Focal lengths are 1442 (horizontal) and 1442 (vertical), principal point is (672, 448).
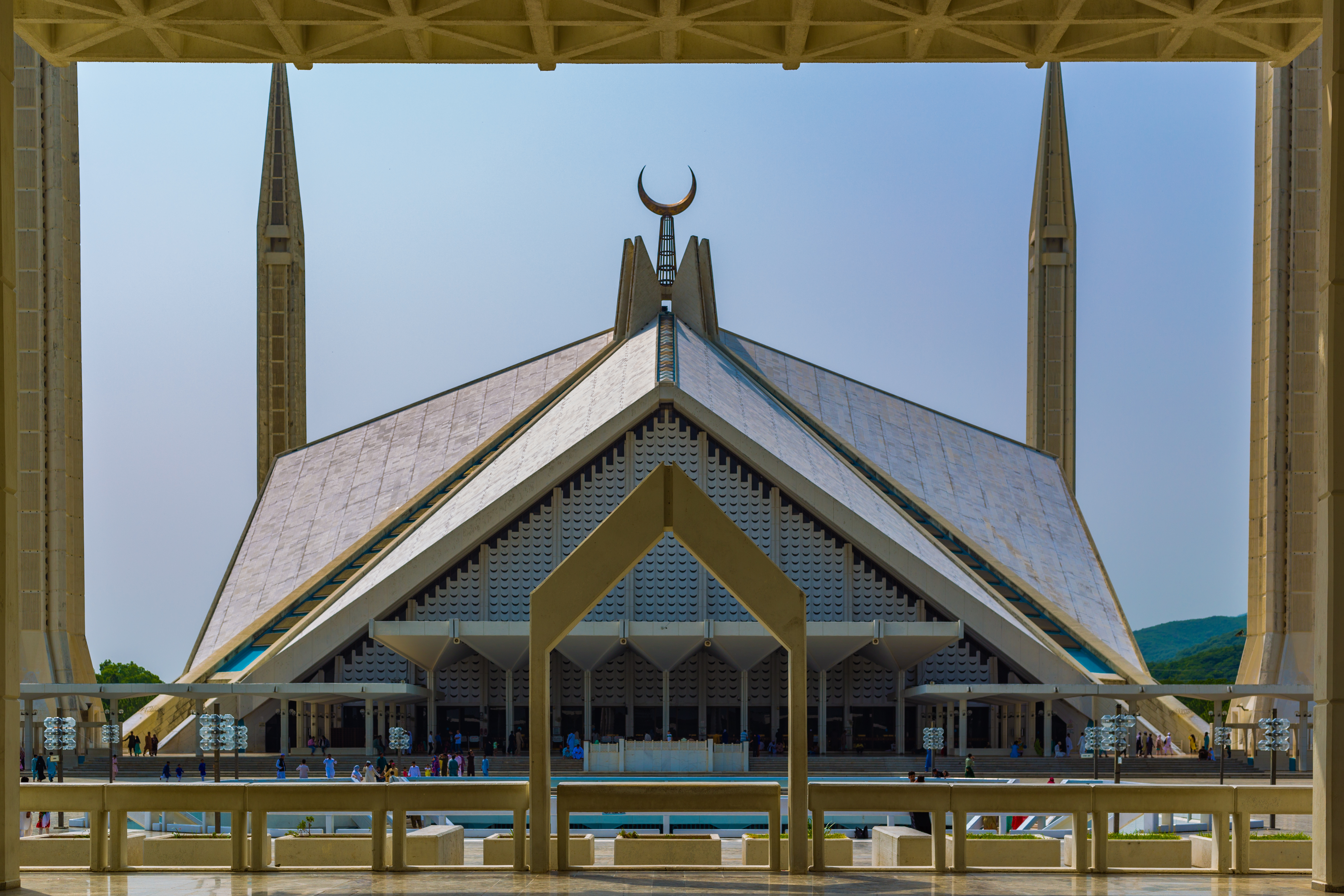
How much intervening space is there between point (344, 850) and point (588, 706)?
2223cm

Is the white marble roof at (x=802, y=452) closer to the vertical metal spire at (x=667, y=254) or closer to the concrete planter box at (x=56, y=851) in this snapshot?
the vertical metal spire at (x=667, y=254)

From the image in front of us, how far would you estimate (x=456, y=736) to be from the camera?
3241cm

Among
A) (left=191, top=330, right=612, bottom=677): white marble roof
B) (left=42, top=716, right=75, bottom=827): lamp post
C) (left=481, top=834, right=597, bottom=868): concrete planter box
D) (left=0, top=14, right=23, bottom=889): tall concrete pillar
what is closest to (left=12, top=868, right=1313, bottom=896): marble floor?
(left=0, top=14, right=23, bottom=889): tall concrete pillar

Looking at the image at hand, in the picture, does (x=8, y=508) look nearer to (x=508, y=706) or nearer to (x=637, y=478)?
(x=508, y=706)

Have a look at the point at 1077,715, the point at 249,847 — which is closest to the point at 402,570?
the point at 1077,715

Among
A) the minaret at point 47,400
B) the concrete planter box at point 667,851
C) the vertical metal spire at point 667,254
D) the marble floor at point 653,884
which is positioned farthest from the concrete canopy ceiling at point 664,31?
the vertical metal spire at point 667,254

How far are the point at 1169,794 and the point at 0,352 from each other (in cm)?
719

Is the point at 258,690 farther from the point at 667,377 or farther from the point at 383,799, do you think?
the point at 383,799

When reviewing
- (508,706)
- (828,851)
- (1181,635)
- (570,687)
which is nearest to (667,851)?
(828,851)

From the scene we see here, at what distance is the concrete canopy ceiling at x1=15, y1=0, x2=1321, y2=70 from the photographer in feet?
30.2

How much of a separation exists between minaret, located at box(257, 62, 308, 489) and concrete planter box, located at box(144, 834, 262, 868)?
42.5 m

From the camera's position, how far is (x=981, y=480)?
4166 cm

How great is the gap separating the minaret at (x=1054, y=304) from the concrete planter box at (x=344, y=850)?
1712 inches

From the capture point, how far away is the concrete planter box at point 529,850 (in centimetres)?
950
